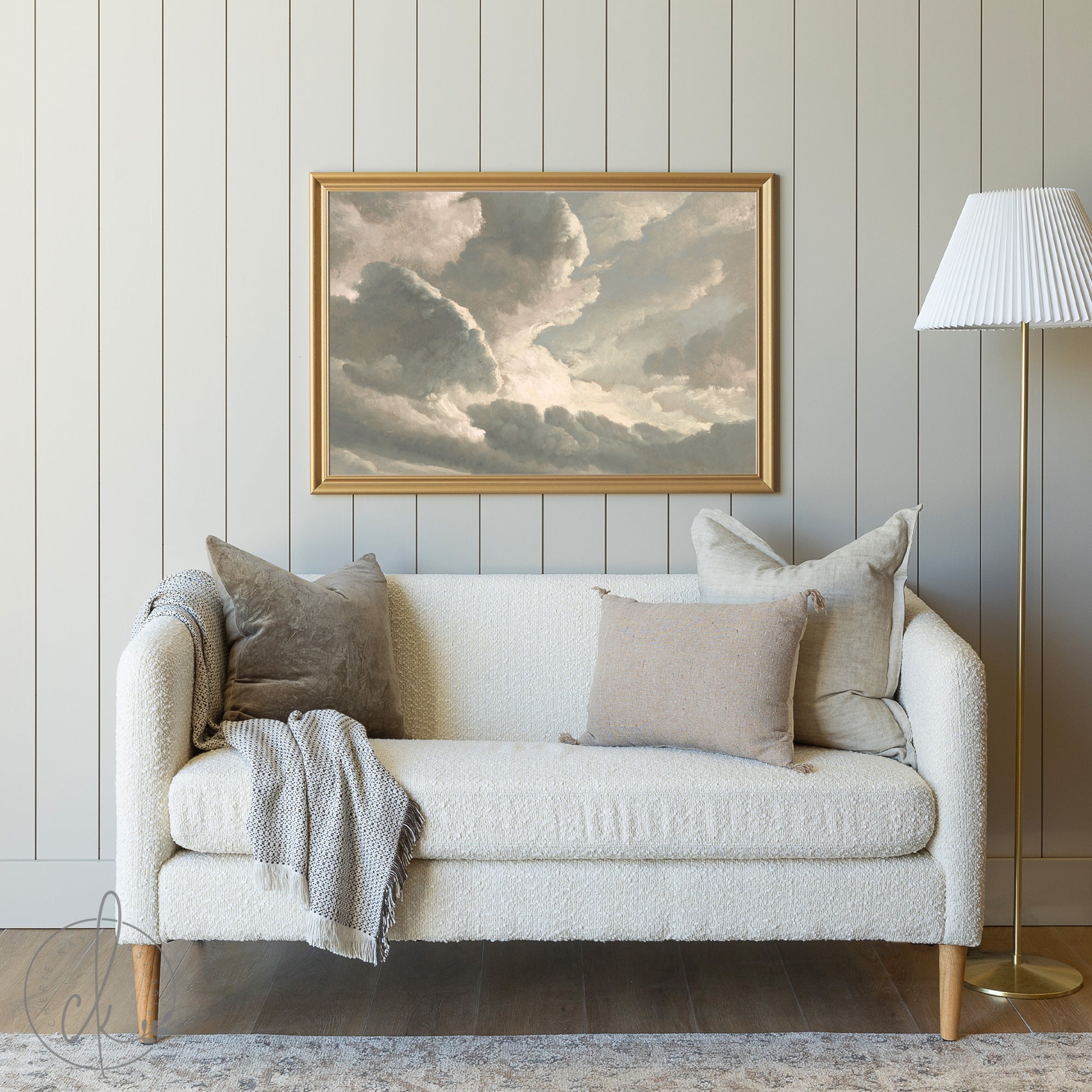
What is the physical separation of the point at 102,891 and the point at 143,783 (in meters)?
0.90

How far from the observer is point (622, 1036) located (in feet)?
6.07

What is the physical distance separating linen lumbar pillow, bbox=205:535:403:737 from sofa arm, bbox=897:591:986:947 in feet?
3.77

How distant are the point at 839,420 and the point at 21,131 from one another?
2.22m

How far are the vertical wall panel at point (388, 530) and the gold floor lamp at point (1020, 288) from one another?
4.44ft

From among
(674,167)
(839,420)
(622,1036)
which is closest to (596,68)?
(674,167)

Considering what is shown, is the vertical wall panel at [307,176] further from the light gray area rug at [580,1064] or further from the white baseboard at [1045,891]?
the white baseboard at [1045,891]

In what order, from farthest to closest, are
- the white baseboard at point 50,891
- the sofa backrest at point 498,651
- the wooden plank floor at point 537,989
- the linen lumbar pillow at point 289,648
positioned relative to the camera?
the white baseboard at point 50,891 → the sofa backrest at point 498,651 → the linen lumbar pillow at point 289,648 → the wooden plank floor at point 537,989

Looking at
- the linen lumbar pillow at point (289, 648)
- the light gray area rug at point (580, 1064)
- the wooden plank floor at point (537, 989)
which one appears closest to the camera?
the light gray area rug at point (580, 1064)

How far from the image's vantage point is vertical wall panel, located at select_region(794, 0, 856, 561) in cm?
247

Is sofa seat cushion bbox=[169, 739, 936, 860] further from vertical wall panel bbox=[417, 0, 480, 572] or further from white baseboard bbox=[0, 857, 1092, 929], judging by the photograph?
vertical wall panel bbox=[417, 0, 480, 572]

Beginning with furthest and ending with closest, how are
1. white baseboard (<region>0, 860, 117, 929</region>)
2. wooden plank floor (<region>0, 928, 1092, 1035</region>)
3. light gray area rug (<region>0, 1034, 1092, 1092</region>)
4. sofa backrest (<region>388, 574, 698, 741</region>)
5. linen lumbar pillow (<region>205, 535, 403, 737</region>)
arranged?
white baseboard (<region>0, 860, 117, 929</region>), sofa backrest (<region>388, 574, 698, 741</region>), linen lumbar pillow (<region>205, 535, 403, 737</region>), wooden plank floor (<region>0, 928, 1092, 1035</region>), light gray area rug (<region>0, 1034, 1092, 1092</region>)

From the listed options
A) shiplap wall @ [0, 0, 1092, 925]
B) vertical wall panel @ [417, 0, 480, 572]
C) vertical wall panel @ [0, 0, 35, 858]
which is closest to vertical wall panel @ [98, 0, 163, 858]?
shiplap wall @ [0, 0, 1092, 925]

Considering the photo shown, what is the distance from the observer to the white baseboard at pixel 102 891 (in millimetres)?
2443

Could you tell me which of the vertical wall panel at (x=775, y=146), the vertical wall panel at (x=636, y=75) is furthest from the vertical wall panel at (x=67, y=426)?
the vertical wall panel at (x=775, y=146)
